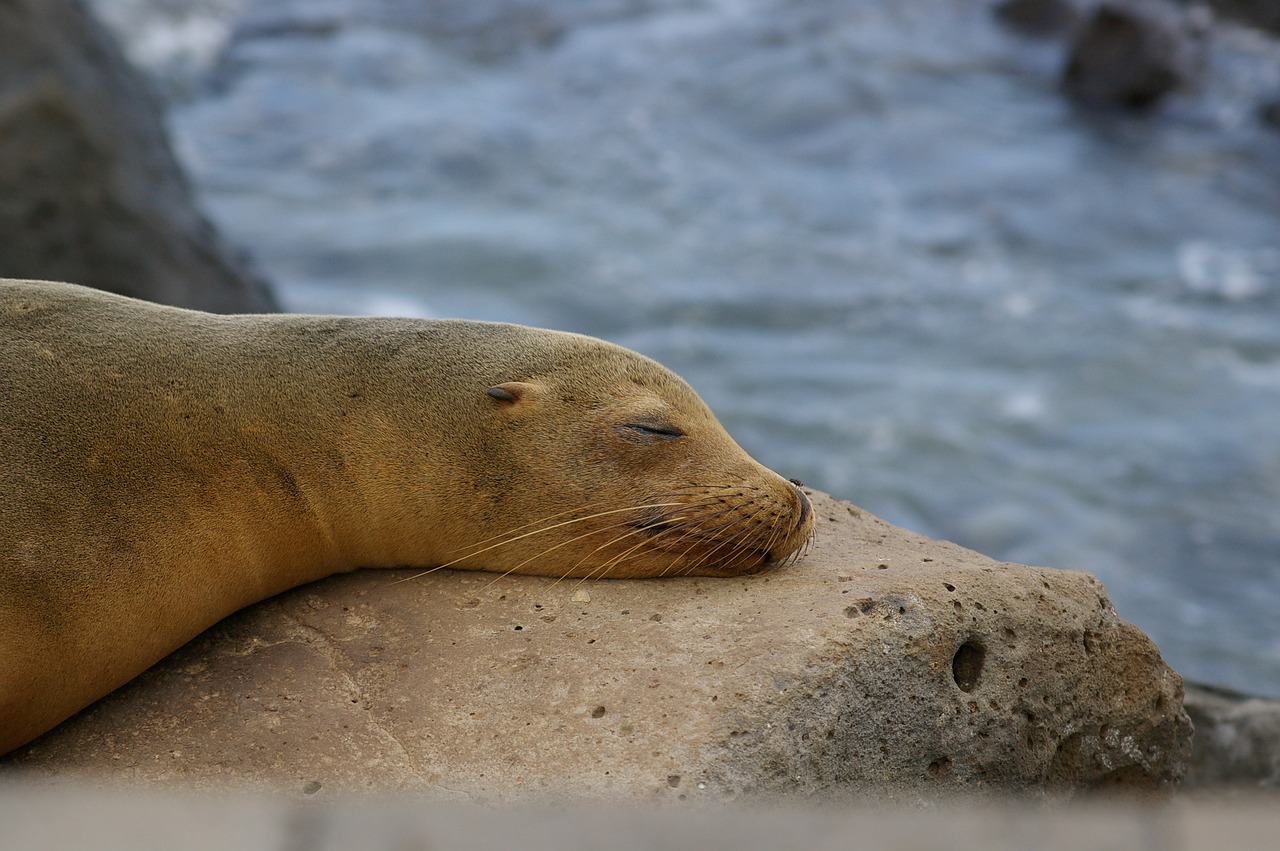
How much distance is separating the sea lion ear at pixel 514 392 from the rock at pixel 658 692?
515 millimetres

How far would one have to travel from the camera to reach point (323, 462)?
12.1 feet

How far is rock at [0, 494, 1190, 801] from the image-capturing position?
3.19 metres

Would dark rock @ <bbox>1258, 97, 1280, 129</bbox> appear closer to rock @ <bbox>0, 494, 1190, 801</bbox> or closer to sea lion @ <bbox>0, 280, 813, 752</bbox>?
rock @ <bbox>0, 494, 1190, 801</bbox>

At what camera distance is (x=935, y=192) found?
15.0m

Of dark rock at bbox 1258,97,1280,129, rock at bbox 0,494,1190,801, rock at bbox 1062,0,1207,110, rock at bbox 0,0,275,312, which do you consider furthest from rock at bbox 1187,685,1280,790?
rock at bbox 1062,0,1207,110

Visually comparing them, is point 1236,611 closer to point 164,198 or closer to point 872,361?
point 872,361

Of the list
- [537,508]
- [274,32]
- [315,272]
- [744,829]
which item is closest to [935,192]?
[315,272]

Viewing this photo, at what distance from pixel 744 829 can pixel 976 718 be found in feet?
8.81

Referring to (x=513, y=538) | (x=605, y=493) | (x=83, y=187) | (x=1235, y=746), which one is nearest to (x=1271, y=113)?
(x=1235, y=746)

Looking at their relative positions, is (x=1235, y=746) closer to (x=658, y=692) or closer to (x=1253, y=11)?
(x=658, y=692)

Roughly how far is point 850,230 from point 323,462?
10.9m

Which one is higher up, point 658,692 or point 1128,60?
point 658,692

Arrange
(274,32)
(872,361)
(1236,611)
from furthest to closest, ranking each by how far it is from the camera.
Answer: (274,32) → (872,361) → (1236,611)

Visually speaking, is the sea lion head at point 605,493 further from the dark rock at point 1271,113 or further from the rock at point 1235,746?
the dark rock at point 1271,113
